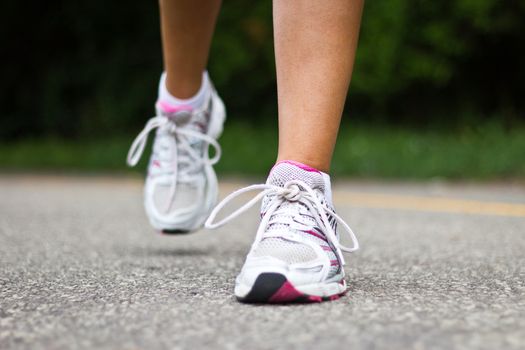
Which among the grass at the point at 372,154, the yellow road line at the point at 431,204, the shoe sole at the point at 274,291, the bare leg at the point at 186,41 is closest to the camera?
the shoe sole at the point at 274,291

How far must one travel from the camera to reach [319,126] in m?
1.45

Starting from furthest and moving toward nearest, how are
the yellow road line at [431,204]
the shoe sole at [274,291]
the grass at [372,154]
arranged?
the grass at [372,154]
the yellow road line at [431,204]
the shoe sole at [274,291]

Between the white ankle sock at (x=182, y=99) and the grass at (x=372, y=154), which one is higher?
the white ankle sock at (x=182, y=99)

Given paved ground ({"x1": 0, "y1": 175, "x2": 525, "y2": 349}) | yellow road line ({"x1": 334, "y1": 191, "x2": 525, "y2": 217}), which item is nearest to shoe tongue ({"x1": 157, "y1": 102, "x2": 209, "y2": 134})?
paved ground ({"x1": 0, "y1": 175, "x2": 525, "y2": 349})

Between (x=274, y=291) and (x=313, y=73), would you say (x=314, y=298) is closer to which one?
(x=274, y=291)

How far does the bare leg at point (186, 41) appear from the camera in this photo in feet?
6.77

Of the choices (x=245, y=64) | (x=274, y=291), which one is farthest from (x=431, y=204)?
(x=245, y=64)

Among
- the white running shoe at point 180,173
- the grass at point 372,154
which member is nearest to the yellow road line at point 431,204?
the white running shoe at point 180,173

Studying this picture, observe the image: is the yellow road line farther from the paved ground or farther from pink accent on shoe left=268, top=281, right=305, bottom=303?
pink accent on shoe left=268, top=281, right=305, bottom=303

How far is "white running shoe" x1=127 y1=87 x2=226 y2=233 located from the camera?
207 cm

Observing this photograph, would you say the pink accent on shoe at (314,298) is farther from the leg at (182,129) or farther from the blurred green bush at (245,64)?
the blurred green bush at (245,64)

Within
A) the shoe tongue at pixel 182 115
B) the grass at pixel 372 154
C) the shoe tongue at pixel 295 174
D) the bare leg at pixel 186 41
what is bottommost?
the grass at pixel 372 154

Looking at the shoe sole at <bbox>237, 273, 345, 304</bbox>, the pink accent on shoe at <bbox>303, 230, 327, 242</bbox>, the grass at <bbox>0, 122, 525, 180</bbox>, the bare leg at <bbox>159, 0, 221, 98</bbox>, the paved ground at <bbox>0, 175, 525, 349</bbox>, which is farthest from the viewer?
the grass at <bbox>0, 122, 525, 180</bbox>

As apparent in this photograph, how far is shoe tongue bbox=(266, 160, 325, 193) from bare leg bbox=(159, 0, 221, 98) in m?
0.76
